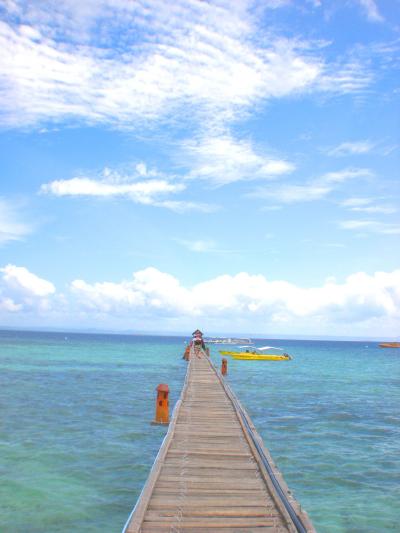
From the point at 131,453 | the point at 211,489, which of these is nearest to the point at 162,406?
the point at 131,453

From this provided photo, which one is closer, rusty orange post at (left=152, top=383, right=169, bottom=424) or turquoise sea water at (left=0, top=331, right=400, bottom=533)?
turquoise sea water at (left=0, top=331, right=400, bottom=533)

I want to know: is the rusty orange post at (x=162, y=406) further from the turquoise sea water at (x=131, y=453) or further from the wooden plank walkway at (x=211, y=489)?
the wooden plank walkway at (x=211, y=489)

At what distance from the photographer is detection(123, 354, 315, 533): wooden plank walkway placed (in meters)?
6.60

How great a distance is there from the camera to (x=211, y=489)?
795 cm

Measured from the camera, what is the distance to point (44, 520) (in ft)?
30.8

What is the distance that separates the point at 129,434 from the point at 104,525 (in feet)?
23.5

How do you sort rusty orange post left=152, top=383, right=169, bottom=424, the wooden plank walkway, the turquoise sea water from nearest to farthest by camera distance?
1. the wooden plank walkway
2. the turquoise sea water
3. rusty orange post left=152, top=383, right=169, bottom=424

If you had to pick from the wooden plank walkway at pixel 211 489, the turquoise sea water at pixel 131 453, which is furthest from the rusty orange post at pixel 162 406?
the wooden plank walkway at pixel 211 489

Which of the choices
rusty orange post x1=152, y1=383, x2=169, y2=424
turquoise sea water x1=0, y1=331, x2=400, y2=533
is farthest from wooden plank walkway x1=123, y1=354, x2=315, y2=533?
rusty orange post x1=152, y1=383, x2=169, y2=424

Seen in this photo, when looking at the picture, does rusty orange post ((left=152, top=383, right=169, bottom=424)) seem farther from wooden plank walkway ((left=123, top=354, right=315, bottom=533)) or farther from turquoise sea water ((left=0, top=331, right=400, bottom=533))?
wooden plank walkway ((left=123, top=354, right=315, bottom=533))

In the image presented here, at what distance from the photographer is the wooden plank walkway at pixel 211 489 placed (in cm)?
660

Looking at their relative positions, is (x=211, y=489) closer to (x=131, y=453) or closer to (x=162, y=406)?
(x=131, y=453)

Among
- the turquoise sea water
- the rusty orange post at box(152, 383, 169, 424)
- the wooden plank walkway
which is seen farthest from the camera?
the rusty orange post at box(152, 383, 169, 424)

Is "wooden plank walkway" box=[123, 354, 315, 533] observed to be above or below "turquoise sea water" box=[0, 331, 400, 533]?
above
